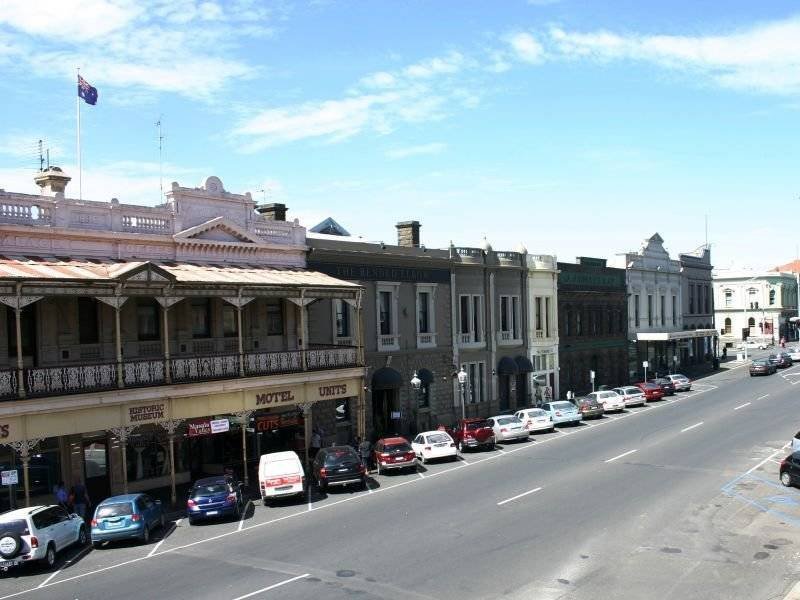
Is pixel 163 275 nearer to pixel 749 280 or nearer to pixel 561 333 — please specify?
pixel 561 333

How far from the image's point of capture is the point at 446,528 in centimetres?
2128

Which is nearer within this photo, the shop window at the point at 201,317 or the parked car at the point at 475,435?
the shop window at the point at 201,317

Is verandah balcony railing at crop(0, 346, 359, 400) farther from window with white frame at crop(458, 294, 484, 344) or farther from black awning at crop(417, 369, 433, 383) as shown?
window with white frame at crop(458, 294, 484, 344)

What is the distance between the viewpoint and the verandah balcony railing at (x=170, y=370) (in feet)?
77.7

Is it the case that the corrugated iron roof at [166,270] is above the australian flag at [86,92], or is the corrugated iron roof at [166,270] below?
below

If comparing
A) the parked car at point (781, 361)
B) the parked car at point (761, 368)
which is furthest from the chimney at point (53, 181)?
the parked car at point (781, 361)

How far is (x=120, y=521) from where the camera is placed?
2138 centimetres

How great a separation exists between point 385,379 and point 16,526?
843 inches

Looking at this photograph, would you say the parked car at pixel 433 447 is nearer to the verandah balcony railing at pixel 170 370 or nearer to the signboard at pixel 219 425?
the verandah balcony railing at pixel 170 370

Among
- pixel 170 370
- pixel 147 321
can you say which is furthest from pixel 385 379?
pixel 170 370

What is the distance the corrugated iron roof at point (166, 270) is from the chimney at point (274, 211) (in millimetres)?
3520

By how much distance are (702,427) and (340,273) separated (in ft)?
59.8

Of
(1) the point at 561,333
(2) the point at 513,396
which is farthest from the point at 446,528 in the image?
(1) the point at 561,333

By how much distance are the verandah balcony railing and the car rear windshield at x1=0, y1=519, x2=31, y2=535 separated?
4.57 meters
